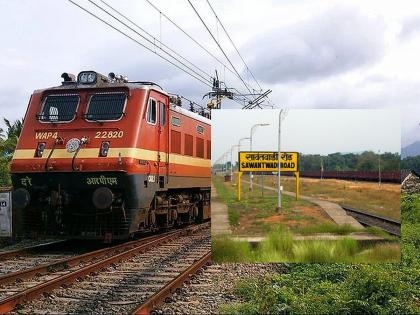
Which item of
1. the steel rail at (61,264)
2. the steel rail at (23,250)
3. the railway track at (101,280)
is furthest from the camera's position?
the steel rail at (23,250)

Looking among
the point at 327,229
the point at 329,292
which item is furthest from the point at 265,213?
the point at 329,292

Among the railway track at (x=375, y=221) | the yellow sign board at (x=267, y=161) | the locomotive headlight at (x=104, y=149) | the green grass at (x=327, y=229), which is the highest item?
the locomotive headlight at (x=104, y=149)

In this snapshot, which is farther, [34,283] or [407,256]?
[407,256]

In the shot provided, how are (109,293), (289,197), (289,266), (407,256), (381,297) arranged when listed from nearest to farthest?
1. (381,297)
2. (109,293)
3. (289,197)
4. (289,266)
5. (407,256)

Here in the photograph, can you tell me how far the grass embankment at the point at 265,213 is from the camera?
8.53 m

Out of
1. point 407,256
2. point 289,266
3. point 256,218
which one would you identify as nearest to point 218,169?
point 256,218

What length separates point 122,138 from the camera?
40.8 ft

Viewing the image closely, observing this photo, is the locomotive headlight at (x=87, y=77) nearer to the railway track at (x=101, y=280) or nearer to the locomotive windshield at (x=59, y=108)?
the locomotive windshield at (x=59, y=108)

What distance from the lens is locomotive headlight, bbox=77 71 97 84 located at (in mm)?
13383

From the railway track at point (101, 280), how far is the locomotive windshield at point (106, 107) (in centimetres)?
292

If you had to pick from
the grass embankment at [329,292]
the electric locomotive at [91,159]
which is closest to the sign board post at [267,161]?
the grass embankment at [329,292]

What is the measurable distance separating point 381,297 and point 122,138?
22.8 ft

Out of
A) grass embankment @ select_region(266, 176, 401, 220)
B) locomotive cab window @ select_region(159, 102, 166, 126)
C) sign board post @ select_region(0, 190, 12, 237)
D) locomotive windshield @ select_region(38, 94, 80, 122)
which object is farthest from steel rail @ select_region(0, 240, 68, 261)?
grass embankment @ select_region(266, 176, 401, 220)

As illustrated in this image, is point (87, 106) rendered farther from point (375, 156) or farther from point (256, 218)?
point (375, 156)
